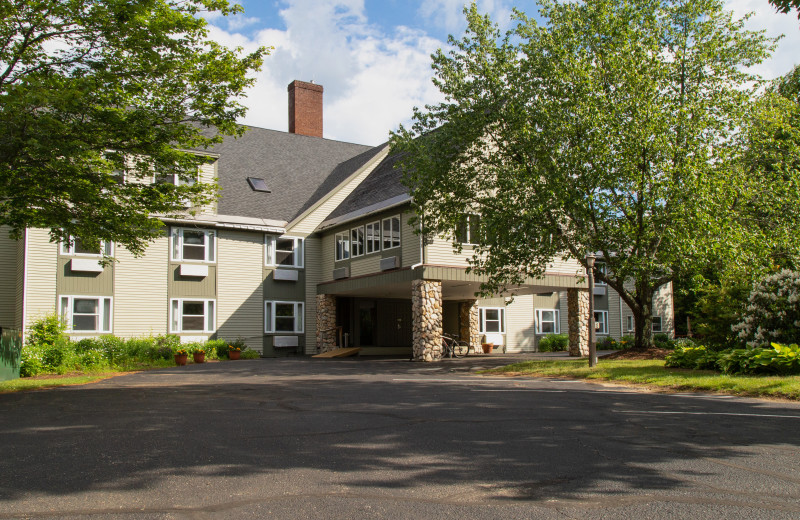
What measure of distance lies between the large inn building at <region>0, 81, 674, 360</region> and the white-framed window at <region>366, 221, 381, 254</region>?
0.08 m

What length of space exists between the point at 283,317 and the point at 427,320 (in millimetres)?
9085

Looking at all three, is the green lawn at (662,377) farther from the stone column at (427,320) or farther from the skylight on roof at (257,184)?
the skylight on roof at (257,184)

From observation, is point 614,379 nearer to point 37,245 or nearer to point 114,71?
point 114,71

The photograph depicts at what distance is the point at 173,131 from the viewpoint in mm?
13312

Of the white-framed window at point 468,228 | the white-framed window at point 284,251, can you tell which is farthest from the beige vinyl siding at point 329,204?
the white-framed window at point 468,228

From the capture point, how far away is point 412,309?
88.6ft

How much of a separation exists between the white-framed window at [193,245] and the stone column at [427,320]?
982 centimetres

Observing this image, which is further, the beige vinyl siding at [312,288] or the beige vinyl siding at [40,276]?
the beige vinyl siding at [312,288]

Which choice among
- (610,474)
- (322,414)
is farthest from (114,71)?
(610,474)

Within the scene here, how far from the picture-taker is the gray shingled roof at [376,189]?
90.1 ft

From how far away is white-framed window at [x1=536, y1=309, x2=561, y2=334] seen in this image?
1380 inches

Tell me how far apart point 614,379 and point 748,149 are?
32.9ft

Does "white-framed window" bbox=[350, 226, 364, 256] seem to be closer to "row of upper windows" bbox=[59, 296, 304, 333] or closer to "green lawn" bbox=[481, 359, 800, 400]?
"row of upper windows" bbox=[59, 296, 304, 333]

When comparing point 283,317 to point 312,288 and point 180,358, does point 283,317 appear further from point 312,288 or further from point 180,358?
point 180,358
